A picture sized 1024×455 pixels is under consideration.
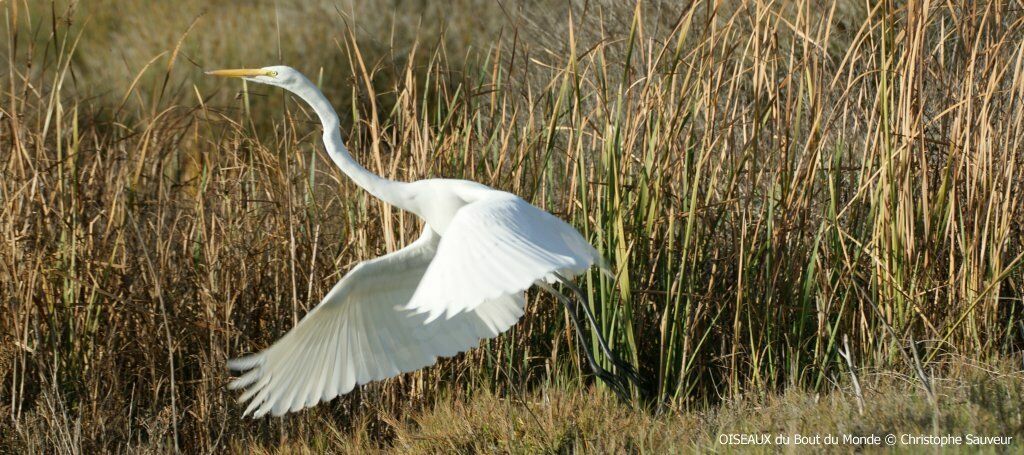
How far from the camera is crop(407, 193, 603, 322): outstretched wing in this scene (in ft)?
8.56

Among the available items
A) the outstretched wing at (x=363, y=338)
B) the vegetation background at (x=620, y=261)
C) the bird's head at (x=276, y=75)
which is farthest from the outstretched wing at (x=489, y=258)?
the bird's head at (x=276, y=75)

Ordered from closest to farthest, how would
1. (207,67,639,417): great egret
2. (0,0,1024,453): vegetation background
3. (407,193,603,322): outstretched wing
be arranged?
(407,193,603,322): outstretched wing < (207,67,639,417): great egret < (0,0,1024,453): vegetation background

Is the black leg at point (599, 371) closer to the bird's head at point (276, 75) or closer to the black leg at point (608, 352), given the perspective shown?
the black leg at point (608, 352)

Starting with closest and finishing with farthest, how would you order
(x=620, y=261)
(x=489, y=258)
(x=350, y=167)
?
1. (x=489, y=258)
2. (x=350, y=167)
3. (x=620, y=261)

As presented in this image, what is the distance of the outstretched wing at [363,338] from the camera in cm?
345

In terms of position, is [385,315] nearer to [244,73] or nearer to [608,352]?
[608,352]

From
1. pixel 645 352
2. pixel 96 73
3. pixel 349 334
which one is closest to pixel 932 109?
pixel 645 352

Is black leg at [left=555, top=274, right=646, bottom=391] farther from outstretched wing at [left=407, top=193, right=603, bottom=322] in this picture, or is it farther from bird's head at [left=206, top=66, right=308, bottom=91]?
bird's head at [left=206, top=66, right=308, bottom=91]

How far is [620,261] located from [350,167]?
967 millimetres

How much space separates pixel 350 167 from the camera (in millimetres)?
3590

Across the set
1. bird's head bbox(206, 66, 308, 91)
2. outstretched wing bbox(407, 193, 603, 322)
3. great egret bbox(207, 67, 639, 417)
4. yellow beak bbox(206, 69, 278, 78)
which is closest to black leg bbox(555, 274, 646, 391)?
great egret bbox(207, 67, 639, 417)

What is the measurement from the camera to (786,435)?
300 cm

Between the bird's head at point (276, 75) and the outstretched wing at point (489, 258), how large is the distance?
2.97ft

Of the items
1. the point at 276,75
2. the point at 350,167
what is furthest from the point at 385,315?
the point at 276,75
